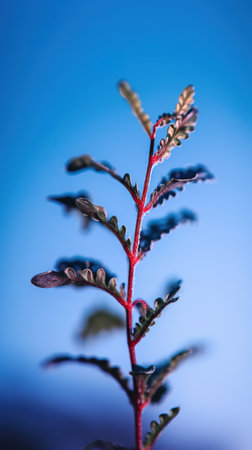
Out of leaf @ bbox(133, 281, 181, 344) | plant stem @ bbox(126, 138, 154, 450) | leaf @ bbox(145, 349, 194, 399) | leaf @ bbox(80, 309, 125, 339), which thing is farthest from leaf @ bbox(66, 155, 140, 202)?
leaf @ bbox(145, 349, 194, 399)

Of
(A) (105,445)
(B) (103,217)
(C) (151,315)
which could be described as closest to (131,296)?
(C) (151,315)

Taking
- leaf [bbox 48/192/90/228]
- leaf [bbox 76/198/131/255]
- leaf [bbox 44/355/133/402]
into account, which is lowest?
leaf [bbox 44/355/133/402]

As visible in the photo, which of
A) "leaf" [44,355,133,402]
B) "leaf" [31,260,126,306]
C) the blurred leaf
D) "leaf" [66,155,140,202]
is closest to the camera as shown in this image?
"leaf" [66,155,140,202]

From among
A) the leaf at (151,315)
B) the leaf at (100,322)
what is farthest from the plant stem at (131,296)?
the leaf at (100,322)

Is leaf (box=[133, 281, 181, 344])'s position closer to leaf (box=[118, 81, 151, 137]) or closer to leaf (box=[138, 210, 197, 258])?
leaf (box=[138, 210, 197, 258])

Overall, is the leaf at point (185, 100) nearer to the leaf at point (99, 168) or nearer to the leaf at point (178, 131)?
the leaf at point (178, 131)

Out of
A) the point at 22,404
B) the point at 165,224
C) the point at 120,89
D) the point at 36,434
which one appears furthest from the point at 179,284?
the point at 22,404
